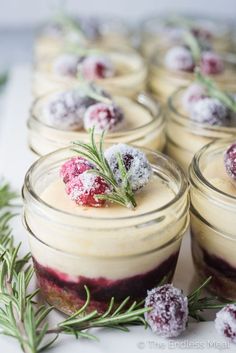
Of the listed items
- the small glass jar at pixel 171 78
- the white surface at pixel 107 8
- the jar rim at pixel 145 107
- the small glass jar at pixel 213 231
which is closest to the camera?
the small glass jar at pixel 213 231

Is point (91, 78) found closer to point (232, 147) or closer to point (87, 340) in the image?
point (232, 147)

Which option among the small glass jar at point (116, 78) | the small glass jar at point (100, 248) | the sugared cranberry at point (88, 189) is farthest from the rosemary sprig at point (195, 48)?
the sugared cranberry at point (88, 189)

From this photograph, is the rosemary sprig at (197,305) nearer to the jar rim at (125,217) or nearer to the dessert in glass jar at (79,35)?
the jar rim at (125,217)

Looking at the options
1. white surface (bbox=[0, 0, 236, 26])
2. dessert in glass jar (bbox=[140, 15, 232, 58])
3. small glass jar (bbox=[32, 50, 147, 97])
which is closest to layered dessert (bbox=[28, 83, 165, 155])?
small glass jar (bbox=[32, 50, 147, 97])

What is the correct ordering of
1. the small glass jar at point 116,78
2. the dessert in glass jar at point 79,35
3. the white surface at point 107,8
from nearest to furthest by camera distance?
the small glass jar at point 116,78
the dessert in glass jar at point 79,35
the white surface at point 107,8

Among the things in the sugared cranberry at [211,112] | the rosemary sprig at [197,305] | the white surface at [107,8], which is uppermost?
the sugared cranberry at [211,112]

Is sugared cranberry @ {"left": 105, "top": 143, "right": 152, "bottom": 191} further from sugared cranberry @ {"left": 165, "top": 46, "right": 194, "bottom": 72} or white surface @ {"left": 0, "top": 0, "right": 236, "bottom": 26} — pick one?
white surface @ {"left": 0, "top": 0, "right": 236, "bottom": 26}

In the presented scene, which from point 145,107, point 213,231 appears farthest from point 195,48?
point 213,231
